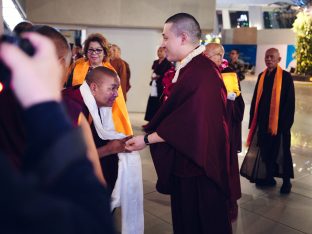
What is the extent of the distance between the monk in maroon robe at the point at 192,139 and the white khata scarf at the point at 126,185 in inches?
4.1

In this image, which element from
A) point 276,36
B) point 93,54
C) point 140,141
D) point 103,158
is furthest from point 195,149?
point 276,36

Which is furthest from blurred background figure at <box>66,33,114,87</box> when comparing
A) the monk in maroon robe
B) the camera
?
the camera

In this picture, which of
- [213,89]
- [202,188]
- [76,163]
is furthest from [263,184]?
[76,163]

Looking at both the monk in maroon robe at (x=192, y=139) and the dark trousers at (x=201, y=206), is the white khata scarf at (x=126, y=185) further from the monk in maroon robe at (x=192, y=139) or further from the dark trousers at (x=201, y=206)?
the dark trousers at (x=201, y=206)

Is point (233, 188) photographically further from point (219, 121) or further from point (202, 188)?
point (219, 121)

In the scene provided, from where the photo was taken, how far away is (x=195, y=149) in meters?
2.16

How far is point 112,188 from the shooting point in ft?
7.52

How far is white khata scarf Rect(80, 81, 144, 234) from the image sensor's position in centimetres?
215

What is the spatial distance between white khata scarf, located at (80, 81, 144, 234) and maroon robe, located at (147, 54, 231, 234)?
0.22 metres

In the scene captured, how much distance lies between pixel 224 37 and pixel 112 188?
24.2 metres

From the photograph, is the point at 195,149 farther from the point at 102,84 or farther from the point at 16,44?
the point at 16,44

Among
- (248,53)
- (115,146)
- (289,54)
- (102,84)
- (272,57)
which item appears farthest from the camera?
(248,53)

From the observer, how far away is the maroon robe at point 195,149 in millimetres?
2162

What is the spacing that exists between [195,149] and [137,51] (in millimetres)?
6841
